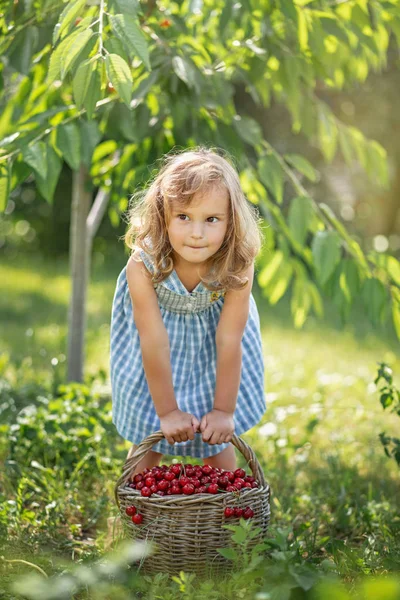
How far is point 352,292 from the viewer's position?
2.71 meters

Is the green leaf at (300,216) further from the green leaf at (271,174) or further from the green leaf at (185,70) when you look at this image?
the green leaf at (185,70)

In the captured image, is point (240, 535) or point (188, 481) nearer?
point (240, 535)

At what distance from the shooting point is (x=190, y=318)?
2473 mm

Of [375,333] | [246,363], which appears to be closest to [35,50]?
[246,363]

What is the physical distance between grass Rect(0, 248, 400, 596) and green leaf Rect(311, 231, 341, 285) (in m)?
0.56

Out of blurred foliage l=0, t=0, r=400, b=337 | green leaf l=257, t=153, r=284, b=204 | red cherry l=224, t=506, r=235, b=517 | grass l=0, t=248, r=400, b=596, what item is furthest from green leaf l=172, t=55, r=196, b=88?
red cherry l=224, t=506, r=235, b=517

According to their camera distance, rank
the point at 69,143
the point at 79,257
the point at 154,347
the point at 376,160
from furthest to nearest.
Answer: the point at 79,257
the point at 376,160
the point at 69,143
the point at 154,347

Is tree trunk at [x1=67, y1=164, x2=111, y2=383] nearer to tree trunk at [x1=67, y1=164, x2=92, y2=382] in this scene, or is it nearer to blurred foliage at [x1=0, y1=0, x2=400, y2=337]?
tree trunk at [x1=67, y1=164, x2=92, y2=382]

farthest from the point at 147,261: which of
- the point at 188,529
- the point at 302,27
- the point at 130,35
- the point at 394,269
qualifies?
the point at 302,27

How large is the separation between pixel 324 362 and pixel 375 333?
109 cm

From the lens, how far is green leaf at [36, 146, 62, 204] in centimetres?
235

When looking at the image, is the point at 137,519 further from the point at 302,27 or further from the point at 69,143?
the point at 302,27

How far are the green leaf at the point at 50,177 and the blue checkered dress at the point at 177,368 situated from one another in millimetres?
357

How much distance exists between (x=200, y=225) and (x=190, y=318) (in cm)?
38
